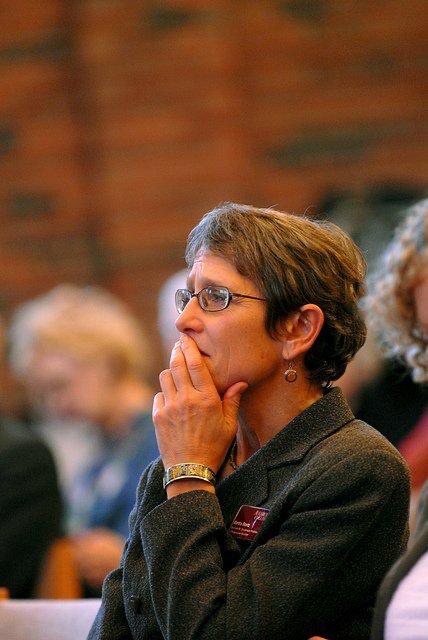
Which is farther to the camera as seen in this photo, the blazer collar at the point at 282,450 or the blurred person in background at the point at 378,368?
the blurred person in background at the point at 378,368

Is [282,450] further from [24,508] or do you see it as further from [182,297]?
[24,508]

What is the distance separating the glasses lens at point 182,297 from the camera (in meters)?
1.88

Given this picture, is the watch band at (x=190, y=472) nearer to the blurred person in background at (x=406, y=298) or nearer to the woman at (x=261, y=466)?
the woman at (x=261, y=466)

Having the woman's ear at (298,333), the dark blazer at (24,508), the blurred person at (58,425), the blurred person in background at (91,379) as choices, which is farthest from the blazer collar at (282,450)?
the blurred person at (58,425)

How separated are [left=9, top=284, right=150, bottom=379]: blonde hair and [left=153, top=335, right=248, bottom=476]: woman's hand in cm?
224

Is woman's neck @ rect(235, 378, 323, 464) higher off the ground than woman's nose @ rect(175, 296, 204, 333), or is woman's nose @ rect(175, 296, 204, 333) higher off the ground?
woman's nose @ rect(175, 296, 204, 333)

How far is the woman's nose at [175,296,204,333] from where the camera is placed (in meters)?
1.83

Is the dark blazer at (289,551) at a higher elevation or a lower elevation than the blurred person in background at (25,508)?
lower

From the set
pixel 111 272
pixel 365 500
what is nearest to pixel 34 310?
pixel 111 272

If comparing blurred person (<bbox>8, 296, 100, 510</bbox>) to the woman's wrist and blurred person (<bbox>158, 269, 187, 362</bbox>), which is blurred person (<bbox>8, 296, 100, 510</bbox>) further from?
the woman's wrist

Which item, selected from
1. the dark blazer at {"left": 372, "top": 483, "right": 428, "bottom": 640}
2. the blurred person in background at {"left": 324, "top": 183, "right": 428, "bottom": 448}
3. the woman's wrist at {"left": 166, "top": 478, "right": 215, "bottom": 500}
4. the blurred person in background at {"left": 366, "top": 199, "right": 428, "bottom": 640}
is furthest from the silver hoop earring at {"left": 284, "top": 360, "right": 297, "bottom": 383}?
the blurred person in background at {"left": 324, "top": 183, "right": 428, "bottom": 448}

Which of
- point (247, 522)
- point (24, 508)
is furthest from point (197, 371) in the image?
point (24, 508)

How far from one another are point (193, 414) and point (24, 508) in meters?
1.41

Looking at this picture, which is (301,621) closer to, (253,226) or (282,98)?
(253,226)
